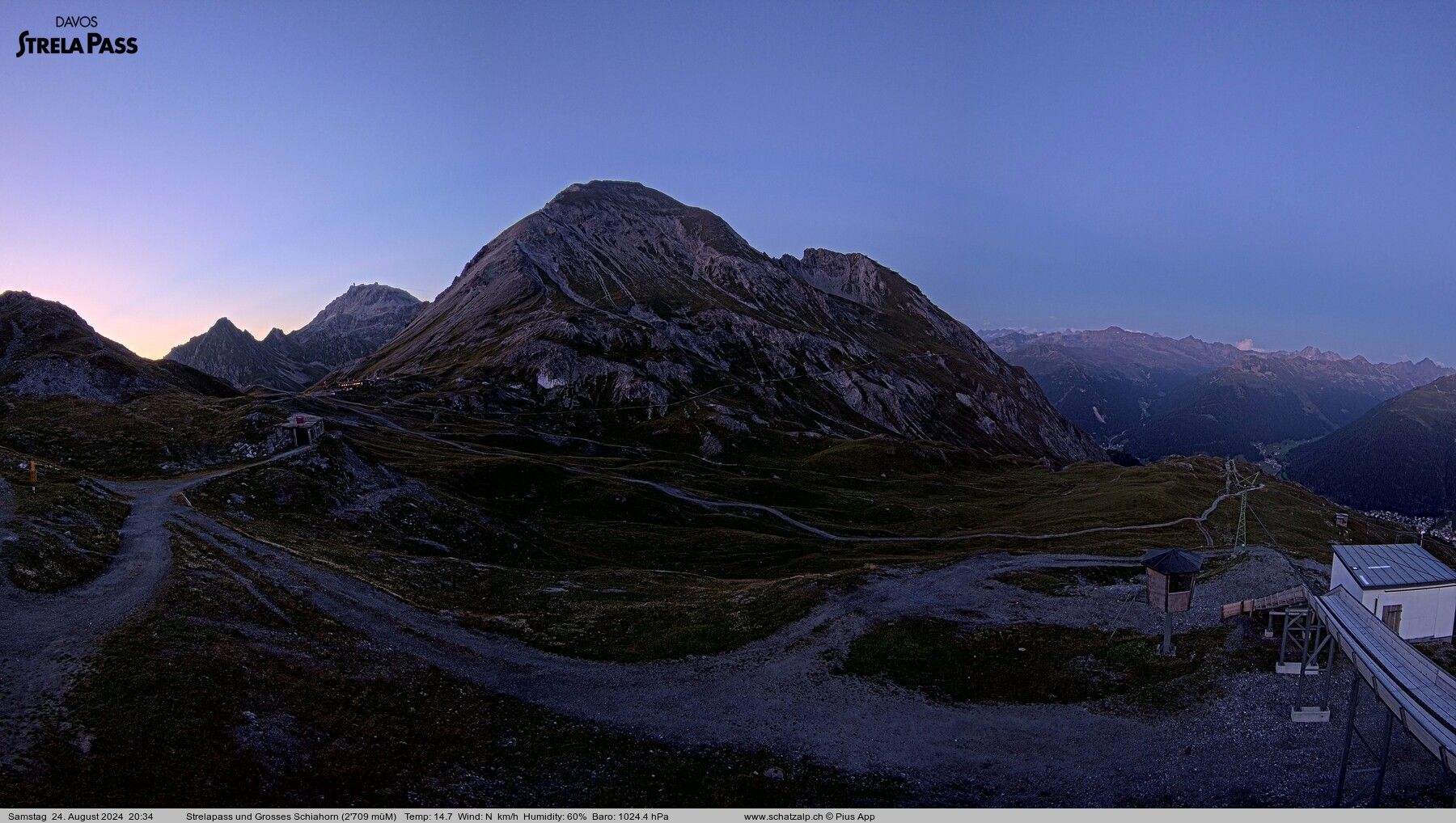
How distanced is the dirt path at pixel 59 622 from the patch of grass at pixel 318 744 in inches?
38.8

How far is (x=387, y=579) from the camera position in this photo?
4775 cm

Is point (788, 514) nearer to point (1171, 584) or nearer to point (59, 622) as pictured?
point (1171, 584)

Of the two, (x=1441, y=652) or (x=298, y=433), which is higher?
(x=298, y=433)

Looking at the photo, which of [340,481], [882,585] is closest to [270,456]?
[340,481]

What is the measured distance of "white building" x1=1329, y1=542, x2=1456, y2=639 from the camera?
4478 cm

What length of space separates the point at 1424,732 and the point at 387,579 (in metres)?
57.9

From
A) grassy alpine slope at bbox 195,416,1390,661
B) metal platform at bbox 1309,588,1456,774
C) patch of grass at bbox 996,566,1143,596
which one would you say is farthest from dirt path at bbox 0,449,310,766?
patch of grass at bbox 996,566,1143,596

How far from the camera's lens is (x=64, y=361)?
99438 millimetres

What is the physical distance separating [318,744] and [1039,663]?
4017cm

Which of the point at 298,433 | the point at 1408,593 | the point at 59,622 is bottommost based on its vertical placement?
the point at 1408,593

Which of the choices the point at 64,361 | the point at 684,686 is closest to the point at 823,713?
the point at 684,686

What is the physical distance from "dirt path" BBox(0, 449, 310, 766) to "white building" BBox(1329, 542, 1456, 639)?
72603mm

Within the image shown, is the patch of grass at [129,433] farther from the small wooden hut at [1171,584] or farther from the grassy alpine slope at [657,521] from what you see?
the small wooden hut at [1171,584]

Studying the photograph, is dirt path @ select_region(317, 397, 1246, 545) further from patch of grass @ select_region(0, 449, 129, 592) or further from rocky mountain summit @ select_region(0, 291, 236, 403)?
patch of grass @ select_region(0, 449, 129, 592)
